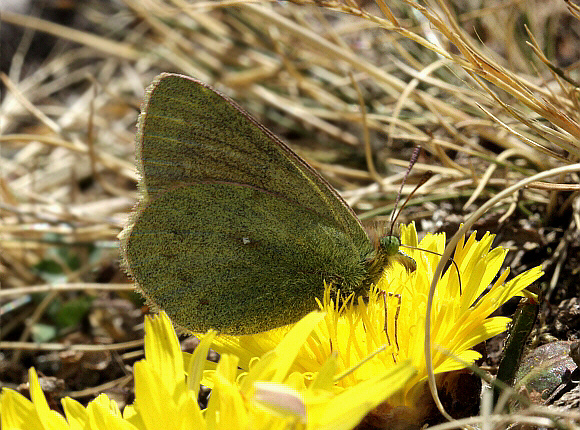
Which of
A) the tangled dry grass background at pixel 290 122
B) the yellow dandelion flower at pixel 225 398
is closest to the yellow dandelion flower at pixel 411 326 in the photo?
the yellow dandelion flower at pixel 225 398

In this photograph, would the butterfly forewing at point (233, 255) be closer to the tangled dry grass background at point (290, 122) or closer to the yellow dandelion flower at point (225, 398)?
the yellow dandelion flower at point (225, 398)

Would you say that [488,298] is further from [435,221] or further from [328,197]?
[435,221]

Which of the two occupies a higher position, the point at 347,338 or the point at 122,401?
the point at 347,338

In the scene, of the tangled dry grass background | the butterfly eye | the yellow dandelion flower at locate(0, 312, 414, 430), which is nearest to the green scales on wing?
the butterfly eye

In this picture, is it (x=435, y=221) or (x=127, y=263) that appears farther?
(x=435, y=221)

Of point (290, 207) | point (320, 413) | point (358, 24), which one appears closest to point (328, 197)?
point (290, 207)

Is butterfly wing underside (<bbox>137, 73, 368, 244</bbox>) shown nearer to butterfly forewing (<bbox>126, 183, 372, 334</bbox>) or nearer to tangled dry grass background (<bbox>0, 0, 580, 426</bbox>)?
butterfly forewing (<bbox>126, 183, 372, 334</bbox>)
